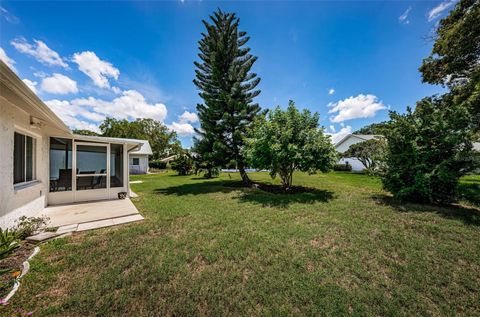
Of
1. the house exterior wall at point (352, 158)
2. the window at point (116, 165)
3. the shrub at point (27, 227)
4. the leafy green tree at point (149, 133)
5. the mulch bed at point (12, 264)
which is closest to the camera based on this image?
the mulch bed at point (12, 264)

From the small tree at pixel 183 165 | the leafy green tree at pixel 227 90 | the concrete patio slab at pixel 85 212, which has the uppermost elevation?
the leafy green tree at pixel 227 90

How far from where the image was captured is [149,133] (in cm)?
3556

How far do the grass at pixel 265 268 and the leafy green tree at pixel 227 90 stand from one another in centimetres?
629

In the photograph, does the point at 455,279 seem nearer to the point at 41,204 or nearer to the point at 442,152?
the point at 442,152

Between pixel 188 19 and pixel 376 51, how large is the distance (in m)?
10.2

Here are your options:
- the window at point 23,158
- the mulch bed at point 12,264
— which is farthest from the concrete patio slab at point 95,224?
the window at point 23,158

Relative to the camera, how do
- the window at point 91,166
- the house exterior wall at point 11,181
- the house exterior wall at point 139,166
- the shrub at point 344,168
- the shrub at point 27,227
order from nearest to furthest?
the house exterior wall at point 11,181 < the shrub at point 27,227 < the window at point 91,166 < the house exterior wall at point 139,166 < the shrub at point 344,168

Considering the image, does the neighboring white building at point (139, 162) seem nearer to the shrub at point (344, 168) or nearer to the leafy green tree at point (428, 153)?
the leafy green tree at point (428, 153)

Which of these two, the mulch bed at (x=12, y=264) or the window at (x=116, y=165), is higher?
the window at (x=116, y=165)

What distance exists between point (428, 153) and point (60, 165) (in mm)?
13465

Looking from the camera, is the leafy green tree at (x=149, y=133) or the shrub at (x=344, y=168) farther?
the leafy green tree at (x=149, y=133)

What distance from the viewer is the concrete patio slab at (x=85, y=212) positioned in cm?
464

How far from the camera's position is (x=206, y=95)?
1041 cm

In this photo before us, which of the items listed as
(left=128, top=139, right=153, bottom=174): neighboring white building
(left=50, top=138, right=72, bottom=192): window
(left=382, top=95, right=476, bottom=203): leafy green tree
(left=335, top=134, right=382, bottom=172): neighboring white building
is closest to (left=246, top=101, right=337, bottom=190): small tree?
(left=382, top=95, right=476, bottom=203): leafy green tree
